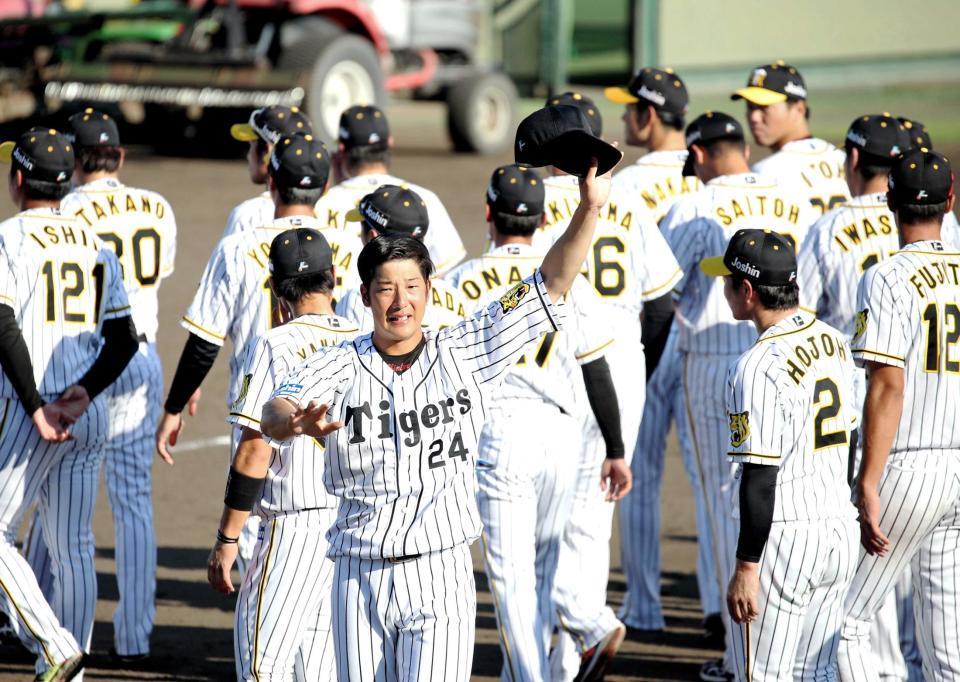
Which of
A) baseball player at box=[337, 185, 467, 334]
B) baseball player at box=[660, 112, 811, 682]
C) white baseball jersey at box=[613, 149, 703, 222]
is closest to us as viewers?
baseball player at box=[337, 185, 467, 334]

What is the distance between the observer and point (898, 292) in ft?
17.0

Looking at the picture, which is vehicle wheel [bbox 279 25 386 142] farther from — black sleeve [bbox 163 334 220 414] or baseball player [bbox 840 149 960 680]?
baseball player [bbox 840 149 960 680]

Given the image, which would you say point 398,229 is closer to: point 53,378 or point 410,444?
point 53,378

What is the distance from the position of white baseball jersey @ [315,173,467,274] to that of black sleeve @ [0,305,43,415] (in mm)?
1750

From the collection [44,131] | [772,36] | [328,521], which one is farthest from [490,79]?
[328,521]

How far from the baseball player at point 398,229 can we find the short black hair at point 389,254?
1.38m

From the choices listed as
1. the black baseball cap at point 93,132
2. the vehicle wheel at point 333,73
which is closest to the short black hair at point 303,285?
the black baseball cap at point 93,132

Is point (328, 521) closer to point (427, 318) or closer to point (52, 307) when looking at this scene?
point (427, 318)

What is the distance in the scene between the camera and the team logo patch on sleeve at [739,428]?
4652 mm

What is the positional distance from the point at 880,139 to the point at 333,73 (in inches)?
442

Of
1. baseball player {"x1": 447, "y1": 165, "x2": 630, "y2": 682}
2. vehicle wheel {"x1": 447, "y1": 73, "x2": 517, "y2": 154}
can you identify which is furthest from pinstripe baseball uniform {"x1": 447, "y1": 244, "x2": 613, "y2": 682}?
vehicle wheel {"x1": 447, "y1": 73, "x2": 517, "y2": 154}

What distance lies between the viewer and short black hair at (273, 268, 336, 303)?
16.3ft

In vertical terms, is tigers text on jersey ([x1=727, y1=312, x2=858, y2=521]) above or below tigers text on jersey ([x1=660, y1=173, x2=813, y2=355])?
below

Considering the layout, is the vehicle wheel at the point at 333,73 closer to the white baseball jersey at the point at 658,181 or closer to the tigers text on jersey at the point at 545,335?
the white baseball jersey at the point at 658,181
